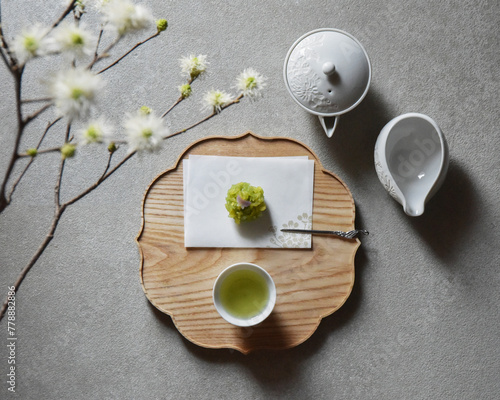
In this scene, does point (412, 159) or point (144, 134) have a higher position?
point (144, 134)

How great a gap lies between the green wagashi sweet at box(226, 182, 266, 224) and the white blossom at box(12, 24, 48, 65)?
52 centimetres

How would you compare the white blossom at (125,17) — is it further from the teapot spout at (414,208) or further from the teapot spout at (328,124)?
the teapot spout at (414,208)

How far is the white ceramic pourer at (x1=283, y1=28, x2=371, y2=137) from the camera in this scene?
2.98ft

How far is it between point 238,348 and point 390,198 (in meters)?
0.45

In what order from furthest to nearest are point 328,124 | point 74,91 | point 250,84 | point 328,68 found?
point 328,124 < point 328,68 < point 250,84 < point 74,91

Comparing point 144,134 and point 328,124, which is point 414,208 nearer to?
point 328,124

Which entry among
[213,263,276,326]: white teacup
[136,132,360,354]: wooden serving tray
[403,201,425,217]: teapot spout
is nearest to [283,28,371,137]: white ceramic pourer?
[136,132,360,354]: wooden serving tray

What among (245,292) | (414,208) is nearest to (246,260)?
(245,292)

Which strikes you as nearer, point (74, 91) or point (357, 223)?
point (74, 91)

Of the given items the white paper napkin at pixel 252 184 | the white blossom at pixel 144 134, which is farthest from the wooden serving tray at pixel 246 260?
the white blossom at pixel 144 134

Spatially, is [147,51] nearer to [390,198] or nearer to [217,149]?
[217,149]

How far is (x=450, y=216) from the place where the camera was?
1062 mm

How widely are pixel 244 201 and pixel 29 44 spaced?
539 mm

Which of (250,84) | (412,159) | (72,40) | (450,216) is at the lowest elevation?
(450,216)
